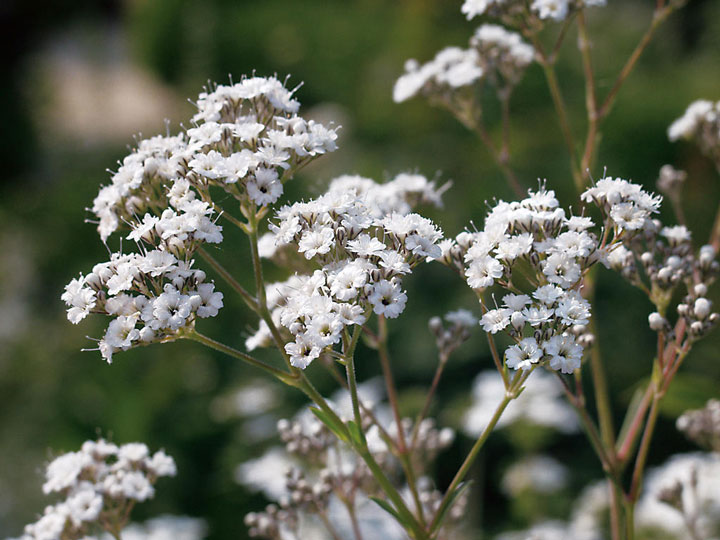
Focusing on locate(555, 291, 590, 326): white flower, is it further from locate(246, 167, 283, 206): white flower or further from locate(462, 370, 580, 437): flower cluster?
locate(462, 370, 580, 437): flower cluster

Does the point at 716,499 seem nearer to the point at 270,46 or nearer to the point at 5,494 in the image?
the point at 5,494

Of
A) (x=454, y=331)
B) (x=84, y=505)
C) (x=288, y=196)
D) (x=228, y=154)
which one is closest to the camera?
(x=228, y=154)

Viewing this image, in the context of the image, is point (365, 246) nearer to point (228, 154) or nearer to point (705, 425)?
point (228, 154)

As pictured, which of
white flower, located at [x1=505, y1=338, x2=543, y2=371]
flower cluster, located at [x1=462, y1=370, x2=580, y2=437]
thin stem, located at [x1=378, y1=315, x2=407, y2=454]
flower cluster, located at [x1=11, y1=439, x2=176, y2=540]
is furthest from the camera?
flower cluster, located at [x1=462, y1=370, x2=580, y2=437]

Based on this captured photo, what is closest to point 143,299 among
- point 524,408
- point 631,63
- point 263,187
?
point 263,187

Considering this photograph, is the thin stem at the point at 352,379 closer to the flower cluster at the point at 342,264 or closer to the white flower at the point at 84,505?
the flower cluster at the point at 342,264

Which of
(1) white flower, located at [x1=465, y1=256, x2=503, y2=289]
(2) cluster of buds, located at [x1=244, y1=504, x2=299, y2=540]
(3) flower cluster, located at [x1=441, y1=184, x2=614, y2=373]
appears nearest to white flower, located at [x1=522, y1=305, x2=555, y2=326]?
(3) flower cluster, located at [x1=441, y1=184, x2=614, y2=373]

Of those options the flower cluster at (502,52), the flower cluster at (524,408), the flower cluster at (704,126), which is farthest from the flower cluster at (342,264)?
the flower cluster at (524,408)
